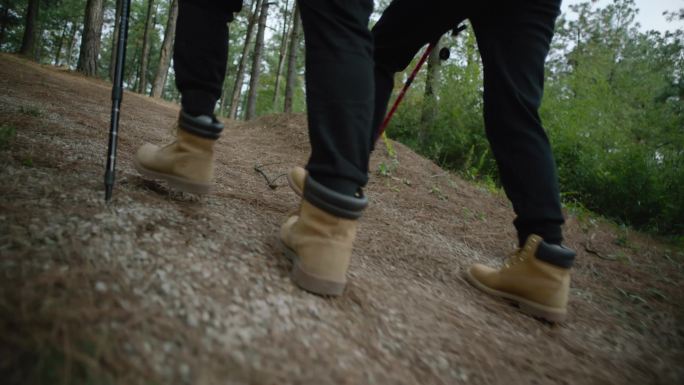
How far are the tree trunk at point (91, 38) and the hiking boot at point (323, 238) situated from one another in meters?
10.7

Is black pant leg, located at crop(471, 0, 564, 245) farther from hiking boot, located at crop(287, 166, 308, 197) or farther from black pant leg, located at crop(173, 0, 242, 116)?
black pant leg, located at crop(173, 0, 242, 116)

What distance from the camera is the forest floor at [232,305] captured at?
2.12ft

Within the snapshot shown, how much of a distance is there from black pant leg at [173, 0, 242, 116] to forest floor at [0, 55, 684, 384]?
438 mm

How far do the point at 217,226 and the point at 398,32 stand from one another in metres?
1.14

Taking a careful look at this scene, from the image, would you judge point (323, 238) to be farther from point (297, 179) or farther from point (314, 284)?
point (297, 179)

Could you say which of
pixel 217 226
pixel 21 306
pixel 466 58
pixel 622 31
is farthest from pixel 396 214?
pixel 622 31

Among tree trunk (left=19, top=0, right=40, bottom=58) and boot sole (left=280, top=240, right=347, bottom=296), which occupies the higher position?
tree trunk (left=19, top=0, right=40, bottom=58)

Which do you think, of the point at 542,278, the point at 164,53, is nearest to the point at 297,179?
the point at 542,278

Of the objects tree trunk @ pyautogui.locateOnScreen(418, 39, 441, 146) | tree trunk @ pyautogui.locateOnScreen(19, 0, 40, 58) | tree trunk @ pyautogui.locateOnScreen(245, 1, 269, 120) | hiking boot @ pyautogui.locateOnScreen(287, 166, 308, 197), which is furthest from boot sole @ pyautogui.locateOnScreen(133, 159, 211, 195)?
tree trunk @ pyautogui.locateOnScreen(19, 0, 40, 58)

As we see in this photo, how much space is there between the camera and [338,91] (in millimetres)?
1045

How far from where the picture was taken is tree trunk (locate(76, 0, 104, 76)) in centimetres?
898

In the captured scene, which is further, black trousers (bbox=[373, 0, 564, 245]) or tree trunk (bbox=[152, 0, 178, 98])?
tree trunk (bbox=[152, 0, 178, 98])

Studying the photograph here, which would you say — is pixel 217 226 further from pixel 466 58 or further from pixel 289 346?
pixel 466 58

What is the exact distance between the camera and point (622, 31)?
18.7 m
